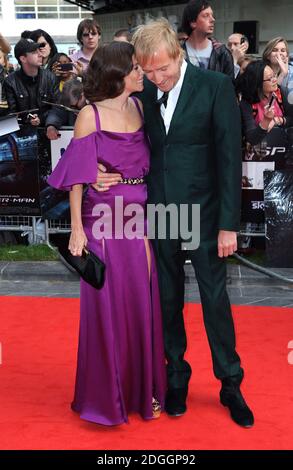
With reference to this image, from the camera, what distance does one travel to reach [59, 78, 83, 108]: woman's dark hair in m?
5.86

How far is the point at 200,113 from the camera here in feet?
9.25

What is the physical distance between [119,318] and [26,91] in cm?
383

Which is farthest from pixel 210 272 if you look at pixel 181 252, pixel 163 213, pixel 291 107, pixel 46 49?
pixel 46 49

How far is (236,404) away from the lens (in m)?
3.08

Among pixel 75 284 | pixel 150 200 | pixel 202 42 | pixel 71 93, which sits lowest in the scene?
pixel 75 284

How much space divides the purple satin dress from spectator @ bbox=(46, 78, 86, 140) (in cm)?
303

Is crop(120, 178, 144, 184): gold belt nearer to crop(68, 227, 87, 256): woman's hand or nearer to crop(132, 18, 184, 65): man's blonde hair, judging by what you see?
crop(68, 227, 87, 256): woman's hand

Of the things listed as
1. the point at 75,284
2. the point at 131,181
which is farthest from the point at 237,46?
the point at 131,181

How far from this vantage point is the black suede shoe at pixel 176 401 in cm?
311

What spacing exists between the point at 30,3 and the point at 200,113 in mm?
34287

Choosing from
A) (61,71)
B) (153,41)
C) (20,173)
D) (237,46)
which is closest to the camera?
(153,41)

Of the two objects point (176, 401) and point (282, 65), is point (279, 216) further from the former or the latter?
point (176, 401)

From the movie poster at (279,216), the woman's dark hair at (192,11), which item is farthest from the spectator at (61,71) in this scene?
the movie poster at (279,216)

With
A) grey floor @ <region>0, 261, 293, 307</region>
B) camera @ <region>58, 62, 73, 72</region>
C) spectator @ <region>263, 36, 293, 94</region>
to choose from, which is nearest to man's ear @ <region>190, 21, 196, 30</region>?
spectator @ <region>263, 36, 293, 94</region>
